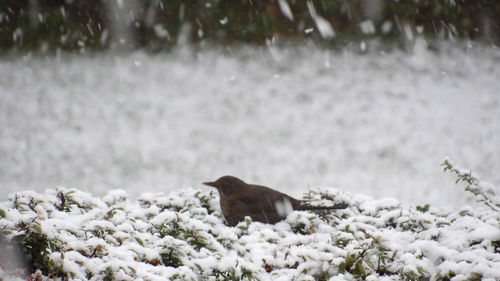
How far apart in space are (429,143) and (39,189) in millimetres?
4769

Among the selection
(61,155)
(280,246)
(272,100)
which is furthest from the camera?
(272,100)

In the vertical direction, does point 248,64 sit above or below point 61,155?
above

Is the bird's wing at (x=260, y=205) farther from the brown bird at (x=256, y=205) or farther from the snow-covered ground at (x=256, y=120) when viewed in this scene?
the snow-covered ground at (x=256, y=120)

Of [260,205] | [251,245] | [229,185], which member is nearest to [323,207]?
[260,205]

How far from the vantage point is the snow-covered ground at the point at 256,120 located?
16.8ft

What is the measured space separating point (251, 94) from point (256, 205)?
14.4 feet

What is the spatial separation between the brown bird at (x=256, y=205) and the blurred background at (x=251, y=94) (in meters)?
1.95

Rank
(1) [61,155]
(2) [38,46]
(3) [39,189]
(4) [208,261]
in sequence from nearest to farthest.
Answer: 1. (4) [208,261]
2. (3) [39,189]
3. (1) [61,155]
4. (2) [38,46]

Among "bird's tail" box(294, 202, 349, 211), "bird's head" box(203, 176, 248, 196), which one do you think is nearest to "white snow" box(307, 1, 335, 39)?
"bird's head" box(203, 176, 248, 196)

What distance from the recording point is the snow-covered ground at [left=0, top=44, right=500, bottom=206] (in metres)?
5.12

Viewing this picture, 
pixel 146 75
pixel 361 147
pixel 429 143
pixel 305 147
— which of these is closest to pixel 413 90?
pixel 429 143

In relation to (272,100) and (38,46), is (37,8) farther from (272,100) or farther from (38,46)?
(272,100)

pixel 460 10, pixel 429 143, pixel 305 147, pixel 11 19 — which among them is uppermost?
pixel 11 19

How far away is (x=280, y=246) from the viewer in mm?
2080
